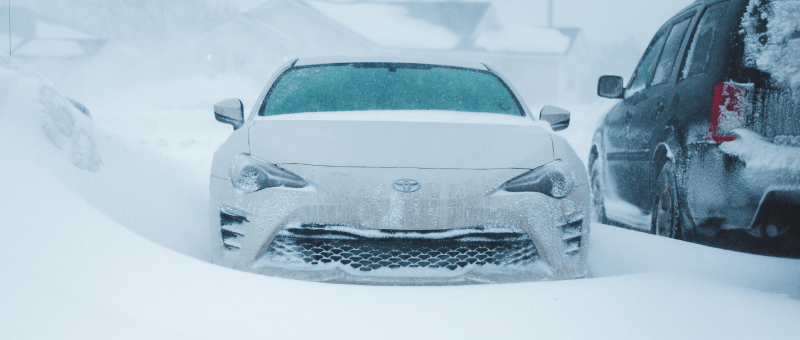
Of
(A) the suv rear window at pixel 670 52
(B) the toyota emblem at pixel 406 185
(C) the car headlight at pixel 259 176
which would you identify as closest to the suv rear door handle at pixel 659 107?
(A) the suv rear window at pixel 670 52

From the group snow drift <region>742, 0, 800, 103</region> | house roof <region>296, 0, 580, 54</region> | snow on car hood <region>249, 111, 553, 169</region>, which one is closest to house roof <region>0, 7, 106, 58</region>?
house roof <region>296, 0, 580, 54</region>

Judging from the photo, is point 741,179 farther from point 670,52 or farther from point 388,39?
point 388,39

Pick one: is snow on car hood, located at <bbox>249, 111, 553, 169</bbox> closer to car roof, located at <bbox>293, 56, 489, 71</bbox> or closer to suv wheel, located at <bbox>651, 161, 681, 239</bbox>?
suv wheel, located at <bbox>651, 161, 681, 239</bbox>

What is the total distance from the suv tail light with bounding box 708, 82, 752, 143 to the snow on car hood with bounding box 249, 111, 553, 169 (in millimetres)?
774

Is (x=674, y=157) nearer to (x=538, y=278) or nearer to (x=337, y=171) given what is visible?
(x=538, y=278)

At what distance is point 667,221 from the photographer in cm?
363

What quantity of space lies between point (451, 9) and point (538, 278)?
119ft

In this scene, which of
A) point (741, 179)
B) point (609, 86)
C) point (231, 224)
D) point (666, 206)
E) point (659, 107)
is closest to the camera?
point (231, 224)

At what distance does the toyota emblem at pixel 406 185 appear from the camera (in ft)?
8.50

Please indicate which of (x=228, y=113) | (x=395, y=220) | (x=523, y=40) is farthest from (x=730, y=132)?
(x=523, y=40)

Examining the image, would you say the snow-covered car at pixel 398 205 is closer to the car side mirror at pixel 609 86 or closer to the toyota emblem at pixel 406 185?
the toyota emblem at pixel 406 185

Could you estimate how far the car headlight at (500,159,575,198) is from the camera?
2701 mm

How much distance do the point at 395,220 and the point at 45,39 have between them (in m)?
57.0

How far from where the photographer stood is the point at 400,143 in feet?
9.39
